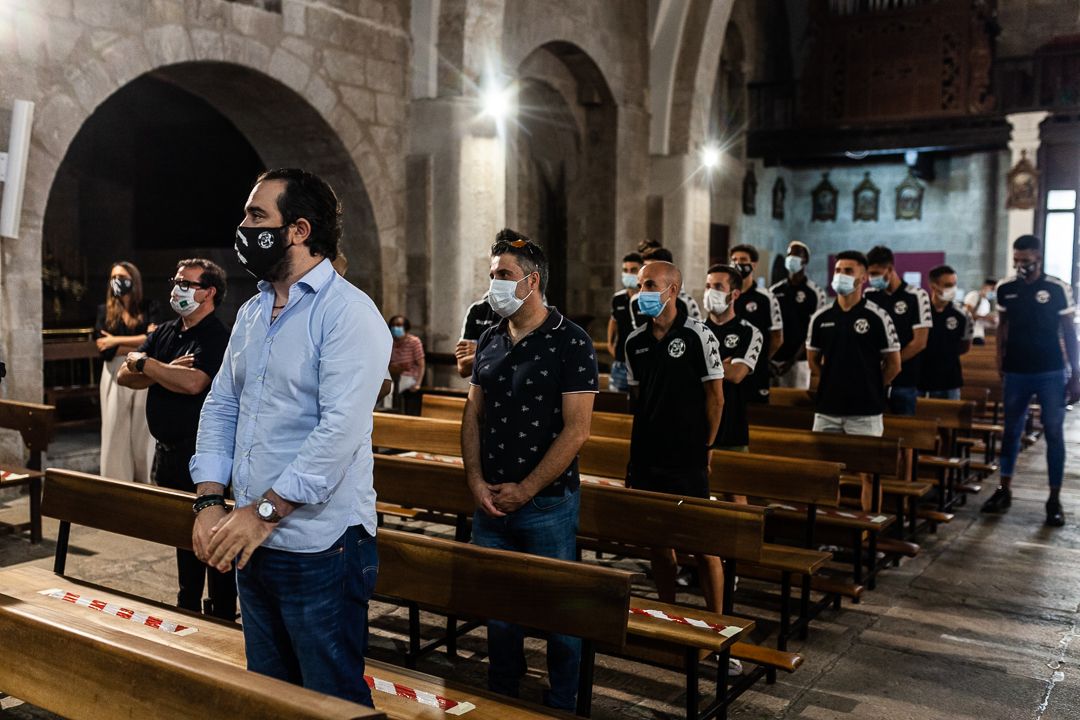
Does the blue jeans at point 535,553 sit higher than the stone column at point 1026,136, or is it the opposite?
the stone column at point 1026,136

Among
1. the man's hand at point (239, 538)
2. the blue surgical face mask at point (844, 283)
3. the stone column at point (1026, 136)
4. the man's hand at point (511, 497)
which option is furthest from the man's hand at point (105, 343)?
the stone column at point (1026, 136)

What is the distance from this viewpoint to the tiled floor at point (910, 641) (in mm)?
3434

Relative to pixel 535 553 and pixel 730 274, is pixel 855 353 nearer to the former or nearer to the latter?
pixel 730 274

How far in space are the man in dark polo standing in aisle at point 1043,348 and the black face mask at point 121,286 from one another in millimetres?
5558

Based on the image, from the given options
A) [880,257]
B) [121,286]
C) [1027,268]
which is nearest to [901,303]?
[880,257]

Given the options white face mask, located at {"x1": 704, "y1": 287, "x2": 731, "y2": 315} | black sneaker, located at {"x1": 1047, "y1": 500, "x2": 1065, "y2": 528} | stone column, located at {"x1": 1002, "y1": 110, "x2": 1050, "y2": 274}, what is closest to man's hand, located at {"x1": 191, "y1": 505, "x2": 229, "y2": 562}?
white face mask, located at {"x1": 704, "y1": 287, "x2": 731, "y2": 315}

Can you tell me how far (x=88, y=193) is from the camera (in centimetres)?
1175

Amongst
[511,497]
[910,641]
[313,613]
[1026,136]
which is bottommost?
[910,641]

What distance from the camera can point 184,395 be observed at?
12.6 feet

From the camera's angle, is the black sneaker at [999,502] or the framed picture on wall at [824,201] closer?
the black sneaker at [999,502]

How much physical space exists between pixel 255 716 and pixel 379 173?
761 cm

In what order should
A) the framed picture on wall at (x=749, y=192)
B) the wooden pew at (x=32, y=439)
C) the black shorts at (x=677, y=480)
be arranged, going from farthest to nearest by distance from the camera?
the framed picture on wall at (x=749, y=192), the wooden pew at (x=32, y=439), the black shorts at (x=677, y=480)

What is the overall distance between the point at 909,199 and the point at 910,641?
1616 centimetres

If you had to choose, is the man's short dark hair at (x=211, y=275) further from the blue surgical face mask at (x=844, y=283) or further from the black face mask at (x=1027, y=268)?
the black face mask at (x=1027, y=268)
